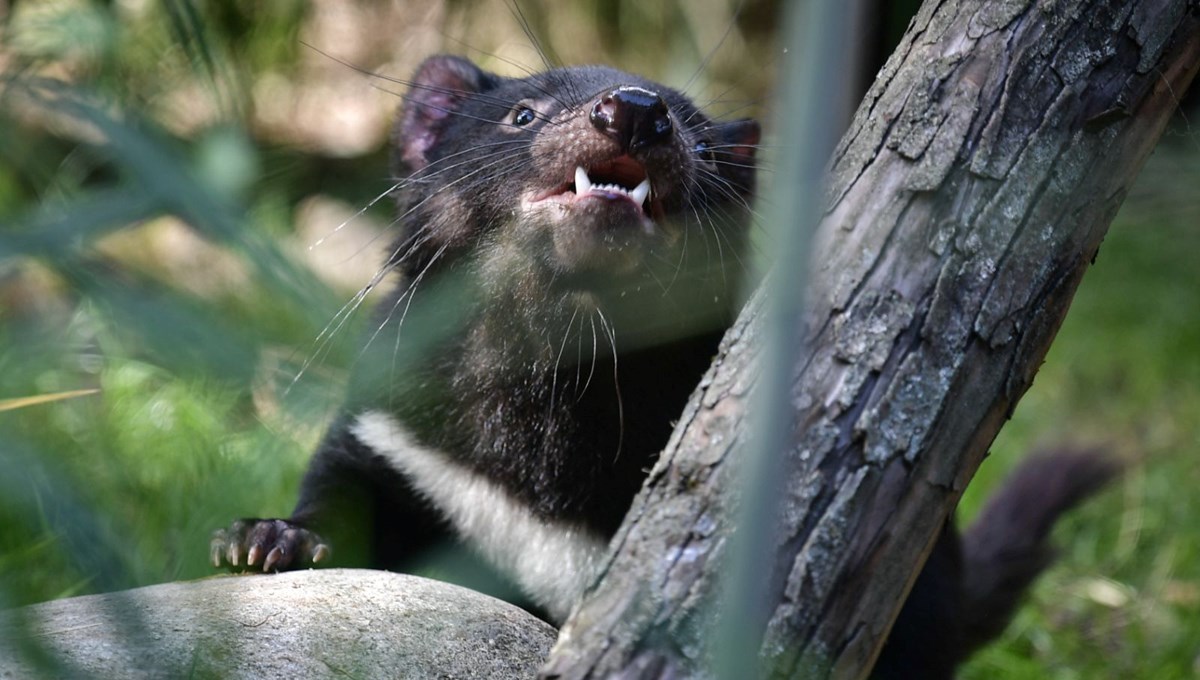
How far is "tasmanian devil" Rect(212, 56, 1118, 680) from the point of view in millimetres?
2559

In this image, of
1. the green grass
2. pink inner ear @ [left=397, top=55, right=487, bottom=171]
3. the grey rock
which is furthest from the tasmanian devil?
the green grass

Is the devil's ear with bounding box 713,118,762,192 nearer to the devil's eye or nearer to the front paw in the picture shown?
the devil's eye

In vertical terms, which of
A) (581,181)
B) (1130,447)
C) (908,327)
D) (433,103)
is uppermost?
(1130,447)

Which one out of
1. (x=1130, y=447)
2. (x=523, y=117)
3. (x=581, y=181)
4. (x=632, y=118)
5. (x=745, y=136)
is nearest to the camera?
(x=632, y=118)

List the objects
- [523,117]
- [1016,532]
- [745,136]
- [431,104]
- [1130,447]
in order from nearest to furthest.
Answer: [523,117] < [431,104] < [745,136] < [1016,532] < [1130,447]

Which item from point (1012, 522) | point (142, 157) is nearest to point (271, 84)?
point (1012, 522)

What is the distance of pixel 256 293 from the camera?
36.9 inches

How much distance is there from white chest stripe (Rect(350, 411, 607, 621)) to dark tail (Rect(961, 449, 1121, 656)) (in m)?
1.03

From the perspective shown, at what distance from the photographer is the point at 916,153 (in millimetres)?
1647

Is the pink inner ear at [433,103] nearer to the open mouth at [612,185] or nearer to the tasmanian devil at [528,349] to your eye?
the tasmanian devil at [528,349]

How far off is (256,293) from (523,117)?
1973 millimetres

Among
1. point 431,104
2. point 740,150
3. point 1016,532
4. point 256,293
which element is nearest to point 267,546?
point 431,104

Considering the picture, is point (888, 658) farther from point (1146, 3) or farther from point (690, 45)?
point (690, 45)

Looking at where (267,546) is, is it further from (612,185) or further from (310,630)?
(612,185)
